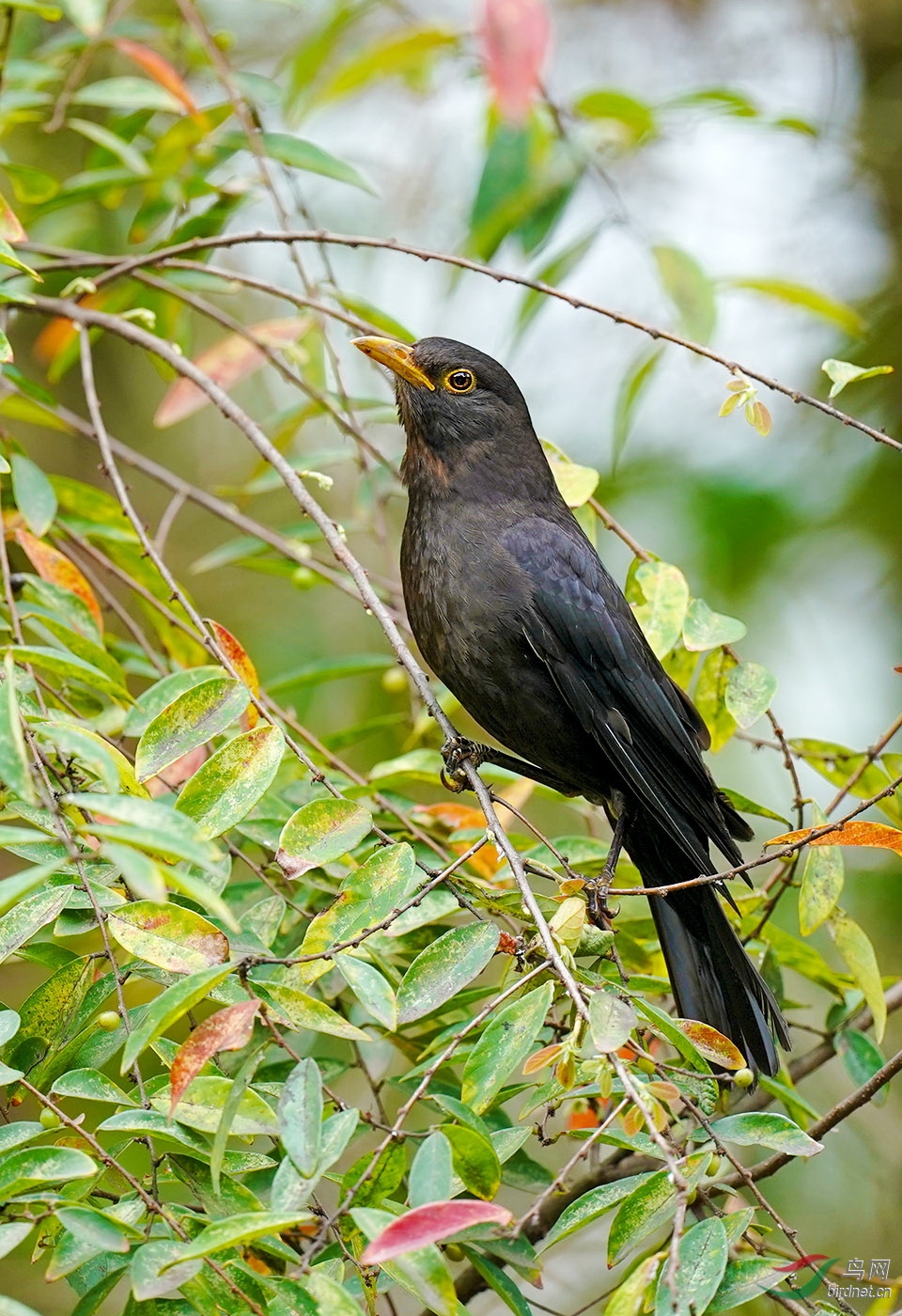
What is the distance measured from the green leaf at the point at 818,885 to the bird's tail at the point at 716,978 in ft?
1.60

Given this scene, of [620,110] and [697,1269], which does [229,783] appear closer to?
[697,1269]

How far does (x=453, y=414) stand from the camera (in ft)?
13.7

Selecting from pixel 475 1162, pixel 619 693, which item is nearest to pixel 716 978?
pixel 619 693

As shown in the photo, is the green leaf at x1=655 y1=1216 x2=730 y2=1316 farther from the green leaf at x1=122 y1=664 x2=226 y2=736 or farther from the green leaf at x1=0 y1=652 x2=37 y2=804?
the green leaf at x1=122 y1=664 x2=226 y2=736

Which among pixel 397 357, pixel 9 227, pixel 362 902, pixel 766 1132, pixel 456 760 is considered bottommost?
pixel 766 1132

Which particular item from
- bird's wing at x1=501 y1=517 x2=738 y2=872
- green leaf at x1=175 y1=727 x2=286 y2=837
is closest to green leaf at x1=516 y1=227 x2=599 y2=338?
bird's wing at x1=501 y1=517 x2=738 y2=872

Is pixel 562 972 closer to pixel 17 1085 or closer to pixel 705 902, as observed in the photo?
pixel 17 1085

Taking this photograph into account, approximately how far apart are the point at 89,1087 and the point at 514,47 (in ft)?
7.27

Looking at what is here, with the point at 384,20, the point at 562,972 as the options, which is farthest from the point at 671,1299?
the point at 384,20

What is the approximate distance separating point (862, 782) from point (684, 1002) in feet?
2.50

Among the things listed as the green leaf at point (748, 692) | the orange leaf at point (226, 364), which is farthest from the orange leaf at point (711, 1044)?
the orange leaf at point (226, 364)

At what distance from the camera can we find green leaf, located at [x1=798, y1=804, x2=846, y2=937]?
2.77 meters

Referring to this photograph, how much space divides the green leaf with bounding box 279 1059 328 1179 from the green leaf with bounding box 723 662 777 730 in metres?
1.55

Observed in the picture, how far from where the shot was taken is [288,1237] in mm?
2420
